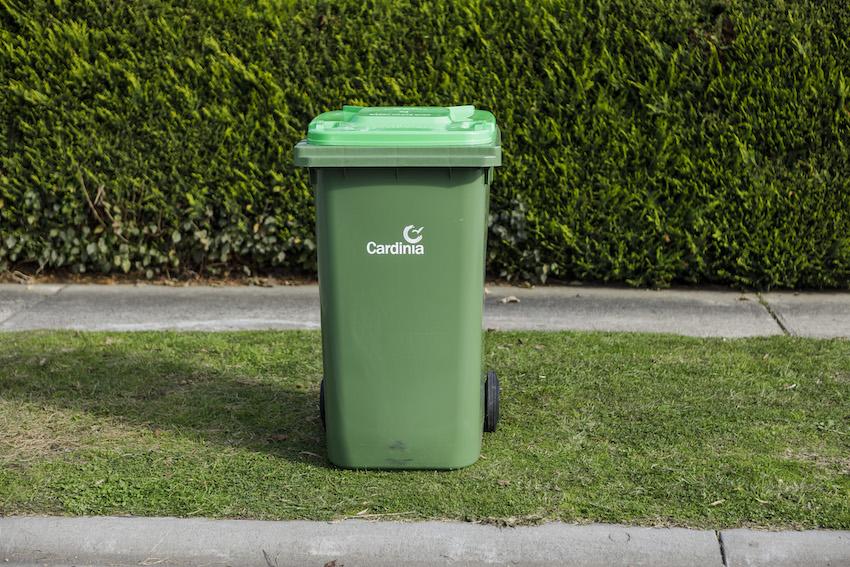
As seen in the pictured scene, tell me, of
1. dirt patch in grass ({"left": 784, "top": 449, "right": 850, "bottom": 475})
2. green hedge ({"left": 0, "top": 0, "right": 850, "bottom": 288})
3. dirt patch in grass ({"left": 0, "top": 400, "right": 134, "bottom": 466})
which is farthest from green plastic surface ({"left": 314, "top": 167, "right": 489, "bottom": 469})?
green hedge ({"left": 0, "top": 0, "right": 850, "bottom": 288})

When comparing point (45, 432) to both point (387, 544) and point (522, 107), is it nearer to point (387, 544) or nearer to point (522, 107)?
point (387, 544)

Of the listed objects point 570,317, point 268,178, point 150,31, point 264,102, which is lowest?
point 570,317

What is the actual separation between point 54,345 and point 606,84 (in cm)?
372

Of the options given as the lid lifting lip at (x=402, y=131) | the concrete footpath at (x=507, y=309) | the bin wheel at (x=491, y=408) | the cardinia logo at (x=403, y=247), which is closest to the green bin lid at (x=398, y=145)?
the lid lifting lip at (x=402, y=131)

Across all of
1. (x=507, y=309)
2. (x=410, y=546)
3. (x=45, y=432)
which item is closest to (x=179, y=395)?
(x=45, y=432)

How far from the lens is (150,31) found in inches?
287

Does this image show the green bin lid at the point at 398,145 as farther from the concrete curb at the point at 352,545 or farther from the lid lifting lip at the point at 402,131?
the concrete curb at the point at 352,545

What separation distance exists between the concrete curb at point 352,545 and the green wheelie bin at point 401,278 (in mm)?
507

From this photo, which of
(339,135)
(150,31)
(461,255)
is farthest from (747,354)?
(150,31)

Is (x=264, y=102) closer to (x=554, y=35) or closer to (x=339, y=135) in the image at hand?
(x=554, y=35)

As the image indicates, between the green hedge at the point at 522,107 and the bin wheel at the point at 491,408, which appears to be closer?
the bin wheel at the point at 491,408

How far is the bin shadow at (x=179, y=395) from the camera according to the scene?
5.00 m

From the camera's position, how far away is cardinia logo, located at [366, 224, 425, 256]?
435 centimetres

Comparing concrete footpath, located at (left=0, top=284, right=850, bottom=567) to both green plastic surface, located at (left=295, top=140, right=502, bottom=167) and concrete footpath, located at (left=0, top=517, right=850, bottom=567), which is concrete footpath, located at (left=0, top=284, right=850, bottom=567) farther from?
green plastic surface, located at (left=295, top=140, right=502, bottom=167)
